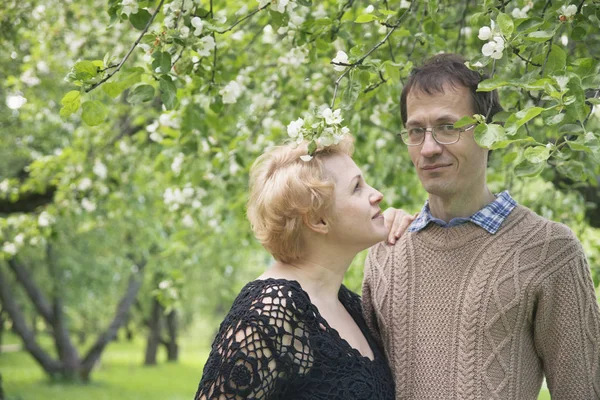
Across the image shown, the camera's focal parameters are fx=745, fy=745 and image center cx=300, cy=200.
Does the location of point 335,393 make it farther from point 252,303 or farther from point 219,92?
point 219,92

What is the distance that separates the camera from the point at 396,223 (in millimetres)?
2799

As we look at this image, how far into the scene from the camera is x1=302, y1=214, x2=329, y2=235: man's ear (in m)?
2.32

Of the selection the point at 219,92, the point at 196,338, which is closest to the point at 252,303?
the point at 219,92

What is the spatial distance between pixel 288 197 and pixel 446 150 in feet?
1.77

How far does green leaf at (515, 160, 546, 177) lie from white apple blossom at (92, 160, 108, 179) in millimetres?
4209

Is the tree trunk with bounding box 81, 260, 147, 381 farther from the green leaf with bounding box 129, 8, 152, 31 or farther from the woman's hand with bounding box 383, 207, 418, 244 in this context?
the green leaf with bounding box 129, 8, 152, 31

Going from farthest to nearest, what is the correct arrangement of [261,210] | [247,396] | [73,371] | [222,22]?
[73,371]
[222,22]
[261,210]
[247,396]

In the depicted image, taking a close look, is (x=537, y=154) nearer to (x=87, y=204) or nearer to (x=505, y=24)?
(x=505, y=24)

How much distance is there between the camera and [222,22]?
256cm

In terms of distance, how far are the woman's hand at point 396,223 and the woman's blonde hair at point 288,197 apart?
0.47m

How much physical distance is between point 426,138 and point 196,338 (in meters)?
33.2

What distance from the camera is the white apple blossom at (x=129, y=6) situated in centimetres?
234

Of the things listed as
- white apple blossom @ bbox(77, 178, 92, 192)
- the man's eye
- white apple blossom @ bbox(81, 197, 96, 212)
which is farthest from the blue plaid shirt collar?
white apple blossom @ bbox(81, 197, 96, 212)

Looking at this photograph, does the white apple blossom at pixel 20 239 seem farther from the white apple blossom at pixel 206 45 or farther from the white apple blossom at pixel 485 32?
the white apple blossom at pixel 485 32
